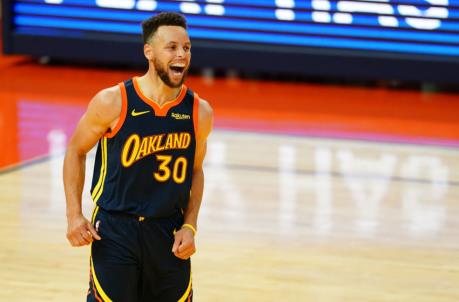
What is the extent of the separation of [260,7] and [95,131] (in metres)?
7.76

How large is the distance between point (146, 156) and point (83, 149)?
21 cm

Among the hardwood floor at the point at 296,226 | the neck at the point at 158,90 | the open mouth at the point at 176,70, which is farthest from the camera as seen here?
the hardwood floor at the point at 296,226

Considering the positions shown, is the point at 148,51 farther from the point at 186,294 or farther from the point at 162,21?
the point at 186,294

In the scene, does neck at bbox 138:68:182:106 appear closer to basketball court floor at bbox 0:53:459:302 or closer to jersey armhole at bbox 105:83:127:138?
jersey armhole at bbox 105:83:127:138

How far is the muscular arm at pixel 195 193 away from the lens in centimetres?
340

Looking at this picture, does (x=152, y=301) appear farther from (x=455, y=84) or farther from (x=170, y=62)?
(x=455, y=84)

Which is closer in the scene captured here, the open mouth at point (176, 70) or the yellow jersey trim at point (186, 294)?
the open mouth at point (176, 70)

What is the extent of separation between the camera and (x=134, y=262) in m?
3.45

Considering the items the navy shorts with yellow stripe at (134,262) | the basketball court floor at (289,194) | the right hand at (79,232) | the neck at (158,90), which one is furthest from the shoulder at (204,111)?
the basketball court floor at (289,194)

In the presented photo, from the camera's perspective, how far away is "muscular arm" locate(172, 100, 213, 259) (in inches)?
134

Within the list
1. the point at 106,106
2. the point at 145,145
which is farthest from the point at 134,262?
the point at 106,106

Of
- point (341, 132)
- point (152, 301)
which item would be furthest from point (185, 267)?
point (341, 132)

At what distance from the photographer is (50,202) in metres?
6.60

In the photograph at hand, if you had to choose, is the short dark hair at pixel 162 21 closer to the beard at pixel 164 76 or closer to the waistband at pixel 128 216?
the beard at pixel 164 76
